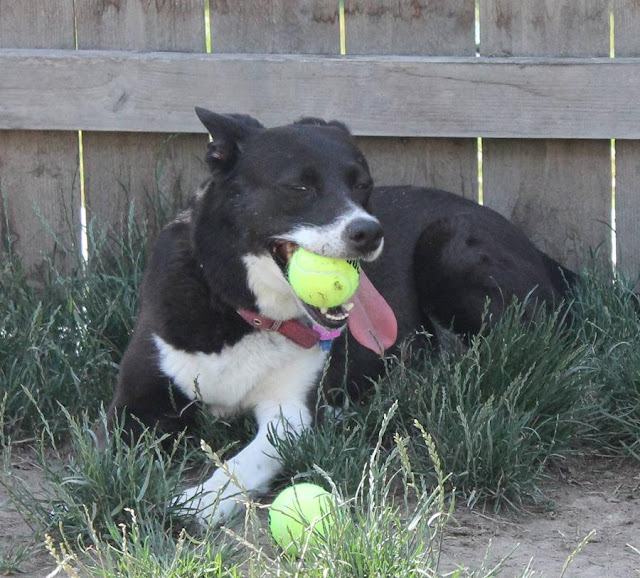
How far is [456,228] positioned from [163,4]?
4.81 feet

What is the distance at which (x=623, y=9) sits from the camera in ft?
14.8

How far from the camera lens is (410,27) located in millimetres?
4516

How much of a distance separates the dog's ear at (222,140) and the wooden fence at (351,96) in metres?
0.84

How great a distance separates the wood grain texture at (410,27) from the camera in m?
4.50

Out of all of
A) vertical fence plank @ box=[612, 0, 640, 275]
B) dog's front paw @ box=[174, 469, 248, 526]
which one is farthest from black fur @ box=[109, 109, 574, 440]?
vertical fence plank @ box=[612, 0, 640, 275]

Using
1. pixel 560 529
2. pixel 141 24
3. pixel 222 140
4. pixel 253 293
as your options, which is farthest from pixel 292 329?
pixel 141 24

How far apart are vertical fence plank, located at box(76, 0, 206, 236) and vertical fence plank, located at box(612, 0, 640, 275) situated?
168 centimetres

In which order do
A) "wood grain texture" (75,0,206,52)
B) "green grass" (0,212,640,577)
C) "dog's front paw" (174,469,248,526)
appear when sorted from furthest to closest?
"wood grain texture" (75,0,206,52) < "dog's front paw" (174,469,248,526) < "green grass" (0,212,640,577)

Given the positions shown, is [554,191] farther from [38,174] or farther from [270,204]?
[38,174]

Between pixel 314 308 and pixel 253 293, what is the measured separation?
0.78ft

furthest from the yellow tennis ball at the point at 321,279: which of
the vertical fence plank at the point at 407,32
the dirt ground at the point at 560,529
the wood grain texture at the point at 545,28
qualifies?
the wood grain texture at the point at 545,28

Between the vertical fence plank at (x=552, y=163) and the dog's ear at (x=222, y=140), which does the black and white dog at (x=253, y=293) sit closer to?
the dog's ear at (x=222, y=140)

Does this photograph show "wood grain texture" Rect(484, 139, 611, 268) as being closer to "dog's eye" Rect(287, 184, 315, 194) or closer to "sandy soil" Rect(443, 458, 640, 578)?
"sandy soil" Rect(443, 458, 640, 578)

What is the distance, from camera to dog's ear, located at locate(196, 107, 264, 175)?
11.6 ft
